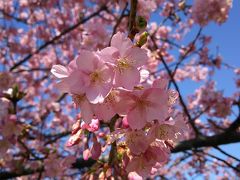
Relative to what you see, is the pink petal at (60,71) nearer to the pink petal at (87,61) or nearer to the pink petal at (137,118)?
the pink petal at (87,61)

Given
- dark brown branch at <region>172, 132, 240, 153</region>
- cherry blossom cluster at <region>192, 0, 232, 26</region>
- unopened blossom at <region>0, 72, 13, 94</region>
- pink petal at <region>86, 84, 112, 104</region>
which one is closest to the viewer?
pink petal at <region>86, 84, 112, 104</region>

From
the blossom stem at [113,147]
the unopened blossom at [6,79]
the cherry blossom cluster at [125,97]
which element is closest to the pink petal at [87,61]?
the cherry blossom cluster at [125,97]

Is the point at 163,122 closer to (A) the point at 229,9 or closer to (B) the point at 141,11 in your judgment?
(B) the point at 141,11

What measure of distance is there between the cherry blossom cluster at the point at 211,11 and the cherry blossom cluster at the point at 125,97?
4303mm

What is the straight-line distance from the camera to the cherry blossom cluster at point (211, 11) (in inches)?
218

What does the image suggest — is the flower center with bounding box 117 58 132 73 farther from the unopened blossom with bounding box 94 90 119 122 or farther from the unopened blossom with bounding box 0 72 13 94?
the unopened blossom with bounding box 0 72 13 94

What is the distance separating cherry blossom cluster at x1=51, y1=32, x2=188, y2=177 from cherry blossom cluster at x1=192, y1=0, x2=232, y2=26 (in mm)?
4303

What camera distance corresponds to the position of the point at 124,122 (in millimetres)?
1462

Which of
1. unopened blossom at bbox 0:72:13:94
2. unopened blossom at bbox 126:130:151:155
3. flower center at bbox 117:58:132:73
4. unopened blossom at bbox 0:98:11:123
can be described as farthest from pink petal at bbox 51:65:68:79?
unopened blossom at bbox 0:72:13:94

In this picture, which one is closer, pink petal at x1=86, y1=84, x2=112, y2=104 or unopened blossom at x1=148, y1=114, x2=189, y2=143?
pink petal at x1=86, y1=84, x2=112, y2=104

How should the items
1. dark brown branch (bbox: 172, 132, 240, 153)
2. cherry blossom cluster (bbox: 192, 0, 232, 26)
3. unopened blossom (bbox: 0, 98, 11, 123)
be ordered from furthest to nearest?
cherry blossom cluster (bbox: 192, 0, 232, 26) < dark brown branch (bbox: 172, 132, 240, 153) < unopened blossom (bbox: 0, 98, 11, 123)

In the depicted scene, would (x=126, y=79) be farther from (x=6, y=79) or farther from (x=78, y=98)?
(x=6, y=79)

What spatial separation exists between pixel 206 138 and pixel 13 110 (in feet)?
6.16

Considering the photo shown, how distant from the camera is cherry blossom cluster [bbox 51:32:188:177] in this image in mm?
1364
